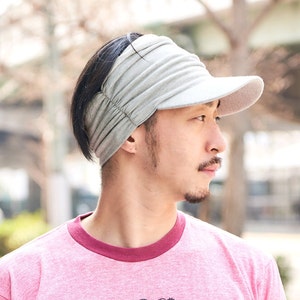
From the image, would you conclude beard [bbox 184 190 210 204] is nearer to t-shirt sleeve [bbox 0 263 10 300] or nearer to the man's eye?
the man's eye

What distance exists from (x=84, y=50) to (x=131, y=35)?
12.3m

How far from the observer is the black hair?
218 cm

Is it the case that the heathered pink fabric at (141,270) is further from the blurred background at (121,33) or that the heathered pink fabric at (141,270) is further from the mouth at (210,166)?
the blurred background at (121,33)

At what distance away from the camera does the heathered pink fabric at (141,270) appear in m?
2.01

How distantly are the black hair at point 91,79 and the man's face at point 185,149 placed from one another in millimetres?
209

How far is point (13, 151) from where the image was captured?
29578 millimetres

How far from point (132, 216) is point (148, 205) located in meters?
0.05

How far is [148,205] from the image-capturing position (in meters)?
2.15

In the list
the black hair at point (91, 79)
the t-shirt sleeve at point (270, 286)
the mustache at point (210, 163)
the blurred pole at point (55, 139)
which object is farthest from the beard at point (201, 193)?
the blurred pole at point (55, 139)

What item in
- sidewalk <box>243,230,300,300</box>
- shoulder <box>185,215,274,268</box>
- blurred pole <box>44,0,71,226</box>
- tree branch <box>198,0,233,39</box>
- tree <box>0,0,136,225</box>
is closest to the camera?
shoulder <box>185,215,274,268</box>

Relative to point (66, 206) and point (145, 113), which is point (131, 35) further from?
point (66, 206)

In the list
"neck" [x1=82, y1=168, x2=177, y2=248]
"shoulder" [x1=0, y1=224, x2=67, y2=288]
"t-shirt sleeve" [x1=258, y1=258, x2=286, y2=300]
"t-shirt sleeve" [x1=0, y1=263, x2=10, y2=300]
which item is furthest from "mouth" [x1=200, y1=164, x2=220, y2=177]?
"t-shirt sleeve" [x1=0, y1=263, x2=10, y2=300]

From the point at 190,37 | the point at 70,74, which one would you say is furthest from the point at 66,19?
the point at 190,37

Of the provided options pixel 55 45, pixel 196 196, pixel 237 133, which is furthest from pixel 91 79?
pixel 55 45
